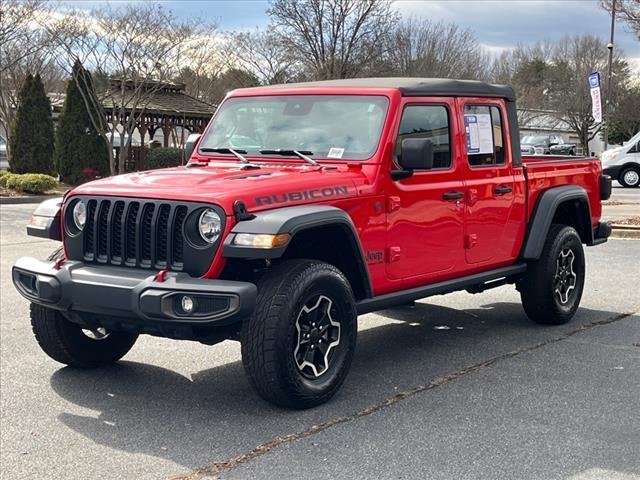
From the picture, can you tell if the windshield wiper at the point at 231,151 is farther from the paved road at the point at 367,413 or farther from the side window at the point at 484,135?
the side window at the point at 484,135

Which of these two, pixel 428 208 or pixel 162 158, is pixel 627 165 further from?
pixel 428 208

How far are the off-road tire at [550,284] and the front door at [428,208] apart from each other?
43.2 inches

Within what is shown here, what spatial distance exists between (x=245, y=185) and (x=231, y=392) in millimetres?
1348

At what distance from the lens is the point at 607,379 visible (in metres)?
5.38

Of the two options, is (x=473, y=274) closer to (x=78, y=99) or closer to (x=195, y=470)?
(x=195, y=470)

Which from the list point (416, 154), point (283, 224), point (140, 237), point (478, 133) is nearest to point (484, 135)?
point (478, 133)

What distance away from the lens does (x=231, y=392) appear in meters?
5.13

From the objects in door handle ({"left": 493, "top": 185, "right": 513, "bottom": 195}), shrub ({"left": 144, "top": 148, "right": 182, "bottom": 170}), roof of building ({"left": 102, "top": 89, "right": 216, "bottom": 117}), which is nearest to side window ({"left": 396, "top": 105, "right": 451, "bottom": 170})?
door handle ({"left": 493, "top": 185, "right": 513, "bottom": 195})

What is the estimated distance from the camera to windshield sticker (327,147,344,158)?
5.41m

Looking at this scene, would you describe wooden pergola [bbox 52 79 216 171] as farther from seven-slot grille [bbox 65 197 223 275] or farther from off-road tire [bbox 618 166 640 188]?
seven-slot grille [bbox 65 197 223 275]

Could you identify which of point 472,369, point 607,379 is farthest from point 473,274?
point 607,379

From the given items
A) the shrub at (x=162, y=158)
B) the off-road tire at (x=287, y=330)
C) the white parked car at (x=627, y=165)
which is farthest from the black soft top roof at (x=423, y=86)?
the shrub at (x=162, y=158)

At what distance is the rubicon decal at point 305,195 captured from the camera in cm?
461

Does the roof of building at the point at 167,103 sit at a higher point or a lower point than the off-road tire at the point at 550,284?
higher
